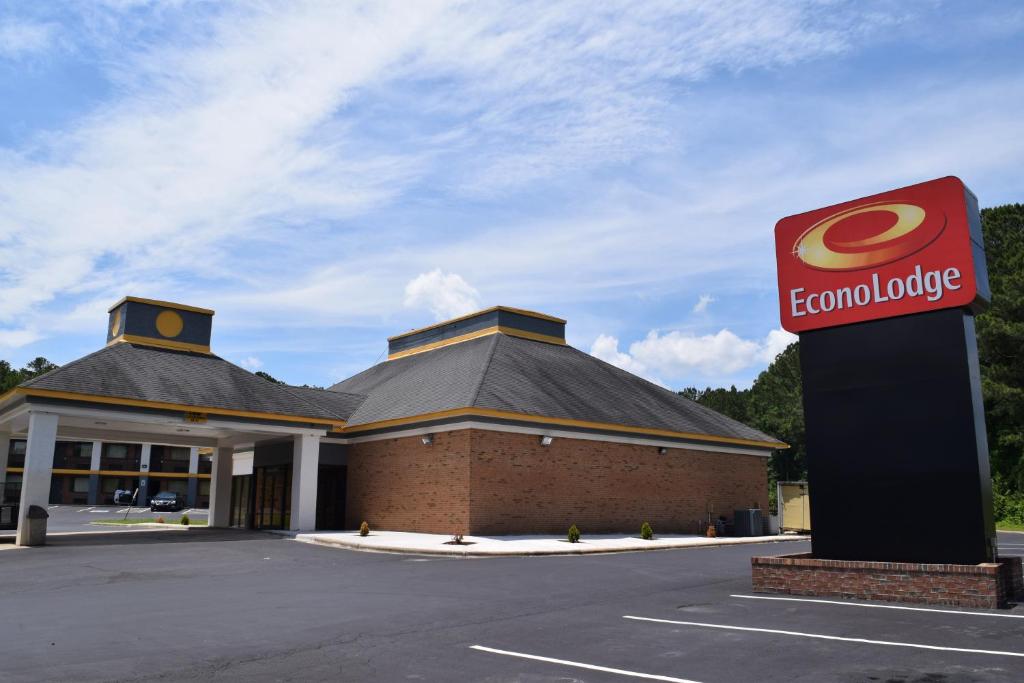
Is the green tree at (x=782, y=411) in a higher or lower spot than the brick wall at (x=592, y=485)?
higher

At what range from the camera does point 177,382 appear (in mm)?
25859

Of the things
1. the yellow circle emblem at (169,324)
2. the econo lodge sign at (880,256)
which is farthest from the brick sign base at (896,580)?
the yellow circle emblem at (169,324)

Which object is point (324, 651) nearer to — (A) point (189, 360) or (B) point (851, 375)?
(B) point (851, 375)

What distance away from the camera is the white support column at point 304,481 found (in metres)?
26.5

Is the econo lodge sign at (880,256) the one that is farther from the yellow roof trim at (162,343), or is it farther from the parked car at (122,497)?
the parked car at (122,497)

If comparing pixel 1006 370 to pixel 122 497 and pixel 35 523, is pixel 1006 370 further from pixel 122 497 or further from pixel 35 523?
pixel 122 497

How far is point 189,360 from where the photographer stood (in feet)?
94.5

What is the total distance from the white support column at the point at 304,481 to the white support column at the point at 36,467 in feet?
25.2

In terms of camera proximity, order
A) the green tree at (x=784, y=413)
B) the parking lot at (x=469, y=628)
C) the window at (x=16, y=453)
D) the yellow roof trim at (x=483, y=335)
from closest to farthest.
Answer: the parking lot at (x=469, y=628) < the yellow roof trim at (x=483, y=335) < the green tree at (x=784, y=413) < the window at (x=16, y=453)

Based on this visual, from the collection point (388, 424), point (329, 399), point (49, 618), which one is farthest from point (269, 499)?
point (49, 618)

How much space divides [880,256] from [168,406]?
20.7 m

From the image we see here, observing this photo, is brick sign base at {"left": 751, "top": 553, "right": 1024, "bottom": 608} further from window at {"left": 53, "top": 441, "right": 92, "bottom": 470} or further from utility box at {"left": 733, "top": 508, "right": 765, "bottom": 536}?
window at {"left": 53, "top": 441, "right": 92, "bottom": 470}

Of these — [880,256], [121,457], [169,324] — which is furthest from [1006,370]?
[121,457]

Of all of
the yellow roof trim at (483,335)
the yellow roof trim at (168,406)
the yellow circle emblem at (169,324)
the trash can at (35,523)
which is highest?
the yellow roof trim at (483,335)
